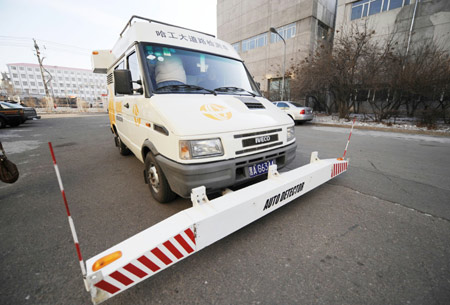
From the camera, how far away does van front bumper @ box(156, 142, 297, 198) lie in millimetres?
2027

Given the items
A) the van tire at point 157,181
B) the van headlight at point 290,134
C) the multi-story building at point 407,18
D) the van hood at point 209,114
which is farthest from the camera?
the multi-story building at point 407,18

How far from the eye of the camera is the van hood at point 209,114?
215cm

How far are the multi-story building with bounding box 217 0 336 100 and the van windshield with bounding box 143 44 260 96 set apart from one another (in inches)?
761

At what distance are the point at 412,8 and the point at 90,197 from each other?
26476mm

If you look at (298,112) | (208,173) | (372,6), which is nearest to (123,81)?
(208,173)

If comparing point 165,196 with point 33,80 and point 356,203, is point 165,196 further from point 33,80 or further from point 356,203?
point 33,80

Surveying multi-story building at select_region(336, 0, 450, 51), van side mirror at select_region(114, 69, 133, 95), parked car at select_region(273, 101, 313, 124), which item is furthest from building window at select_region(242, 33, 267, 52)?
van side mirror at select_region(114, 69, 133, 95)

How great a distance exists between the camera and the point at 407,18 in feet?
55.3

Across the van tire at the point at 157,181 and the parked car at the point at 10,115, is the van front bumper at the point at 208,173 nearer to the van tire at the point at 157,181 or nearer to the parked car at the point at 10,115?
the van tire at the point at 157,181

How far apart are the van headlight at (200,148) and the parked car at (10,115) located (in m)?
16.3

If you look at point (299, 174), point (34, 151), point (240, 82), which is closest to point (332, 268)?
point (299, 174)

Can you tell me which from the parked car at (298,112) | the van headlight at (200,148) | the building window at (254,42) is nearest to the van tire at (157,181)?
the van headlight at (200,148)

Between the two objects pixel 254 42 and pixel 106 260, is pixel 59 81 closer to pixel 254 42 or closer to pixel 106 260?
pixel 254 42

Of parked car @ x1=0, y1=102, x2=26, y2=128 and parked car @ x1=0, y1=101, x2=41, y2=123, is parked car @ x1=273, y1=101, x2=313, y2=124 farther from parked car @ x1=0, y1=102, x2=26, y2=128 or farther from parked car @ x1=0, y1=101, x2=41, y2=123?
parked car @ x1=0, y1=101, x2=41, y2=123
